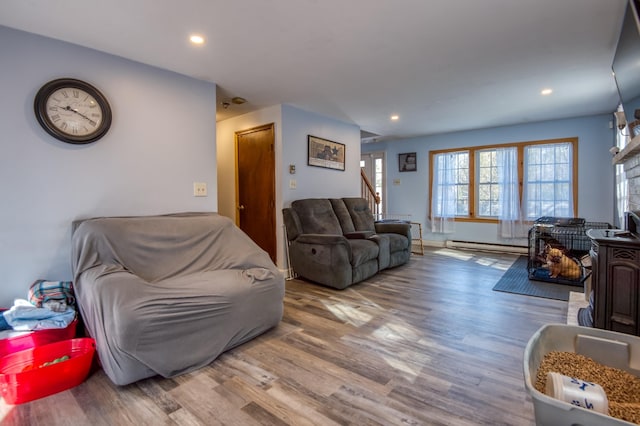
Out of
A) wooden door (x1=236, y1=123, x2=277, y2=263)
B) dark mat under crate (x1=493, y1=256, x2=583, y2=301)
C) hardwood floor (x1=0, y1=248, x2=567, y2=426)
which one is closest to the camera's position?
hardwood floor (x1=0, y1=248, x2=567, y2=426)

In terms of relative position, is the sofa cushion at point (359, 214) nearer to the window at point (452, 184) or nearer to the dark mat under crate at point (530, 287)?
the dark mat under crate at point (530, 287)

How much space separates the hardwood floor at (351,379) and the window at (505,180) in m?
2.91

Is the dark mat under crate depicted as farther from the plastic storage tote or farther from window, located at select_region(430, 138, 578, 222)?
the plastic storage tote

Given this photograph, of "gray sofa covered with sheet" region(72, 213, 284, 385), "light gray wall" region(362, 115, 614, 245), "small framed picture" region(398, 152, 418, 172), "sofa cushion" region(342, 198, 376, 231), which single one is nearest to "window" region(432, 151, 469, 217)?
"light gray wall" region(362, 115, 614, 245)

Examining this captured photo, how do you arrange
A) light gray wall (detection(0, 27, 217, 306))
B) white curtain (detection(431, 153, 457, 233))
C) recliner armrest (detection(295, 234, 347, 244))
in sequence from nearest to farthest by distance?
light gray wall (detection(0, 27, 217, 306)) < recliner armrest (detection(295, 234, 347, 244)) < white curtain (detection(431, 153, 457, 233))

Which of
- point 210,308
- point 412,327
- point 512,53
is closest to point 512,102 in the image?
point 512,53

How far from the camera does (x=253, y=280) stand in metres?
2.29

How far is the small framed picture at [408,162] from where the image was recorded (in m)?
6.54

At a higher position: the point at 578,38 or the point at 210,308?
the point at 578,38

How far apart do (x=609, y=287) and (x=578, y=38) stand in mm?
1884

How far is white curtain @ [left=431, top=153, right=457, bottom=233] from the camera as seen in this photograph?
241 inches

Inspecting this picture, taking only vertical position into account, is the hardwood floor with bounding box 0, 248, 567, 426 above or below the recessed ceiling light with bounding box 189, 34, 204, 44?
below

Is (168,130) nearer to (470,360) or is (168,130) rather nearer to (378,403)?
(378,403)

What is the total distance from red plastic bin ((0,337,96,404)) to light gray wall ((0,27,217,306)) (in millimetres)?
583
